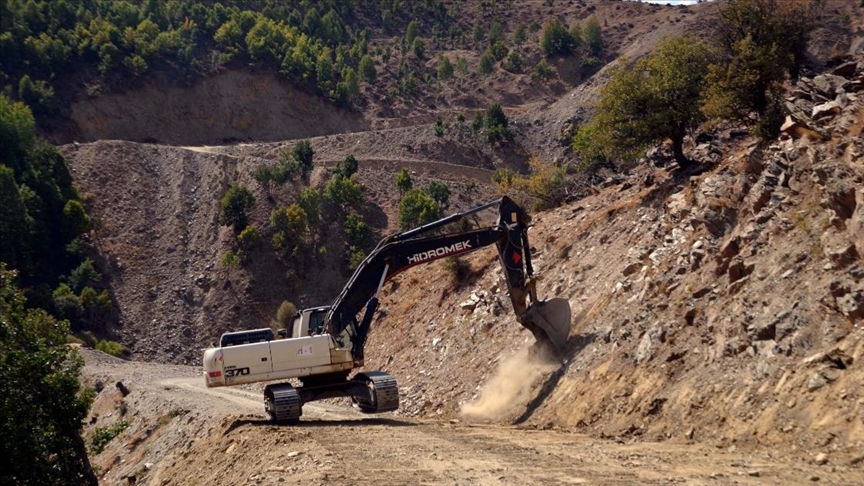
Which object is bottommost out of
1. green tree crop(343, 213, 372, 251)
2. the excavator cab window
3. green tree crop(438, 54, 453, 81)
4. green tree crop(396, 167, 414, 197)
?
the excavator cab window

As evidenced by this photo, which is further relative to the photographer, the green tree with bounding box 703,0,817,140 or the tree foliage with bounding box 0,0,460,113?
the tree foliage with bounding box 0,0,460,113

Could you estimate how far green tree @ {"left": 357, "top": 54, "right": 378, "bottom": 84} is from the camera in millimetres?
129000

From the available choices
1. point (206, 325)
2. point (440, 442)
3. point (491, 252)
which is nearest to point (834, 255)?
point (440, 442)

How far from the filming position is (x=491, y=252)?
40.2m

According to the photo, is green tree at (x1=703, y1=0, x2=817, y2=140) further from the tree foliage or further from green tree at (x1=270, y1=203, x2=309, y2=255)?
the tree foliage

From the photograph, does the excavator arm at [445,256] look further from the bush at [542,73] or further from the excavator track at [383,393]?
the bush at [542,73]

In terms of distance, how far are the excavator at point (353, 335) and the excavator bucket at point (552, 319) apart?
0.03 meters

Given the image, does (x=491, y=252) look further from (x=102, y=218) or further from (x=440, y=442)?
(x=102, y=218)

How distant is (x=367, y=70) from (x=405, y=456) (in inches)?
4482

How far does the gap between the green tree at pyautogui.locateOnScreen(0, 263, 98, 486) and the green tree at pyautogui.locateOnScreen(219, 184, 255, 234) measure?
4840 centimetres

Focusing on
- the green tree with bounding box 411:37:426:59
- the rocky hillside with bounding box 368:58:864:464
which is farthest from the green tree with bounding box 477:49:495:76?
the rocky hillside with bounding box 368:58:864:464

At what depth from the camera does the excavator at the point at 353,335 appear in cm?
2506

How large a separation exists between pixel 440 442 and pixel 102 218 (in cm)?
6193

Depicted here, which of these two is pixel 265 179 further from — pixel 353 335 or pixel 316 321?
pixel 353 335
